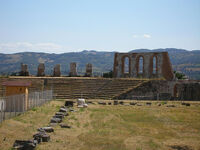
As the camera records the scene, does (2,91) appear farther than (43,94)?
Yes

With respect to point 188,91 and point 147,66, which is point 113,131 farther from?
point 147,66

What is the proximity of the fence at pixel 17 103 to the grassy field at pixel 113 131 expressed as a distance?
1.60 feet

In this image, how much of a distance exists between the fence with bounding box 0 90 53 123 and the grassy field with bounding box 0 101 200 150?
488 millimetres

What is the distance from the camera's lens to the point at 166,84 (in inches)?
1427

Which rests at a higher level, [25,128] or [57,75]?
[57,75]

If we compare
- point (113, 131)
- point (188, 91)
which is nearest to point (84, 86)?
point (188, 91)

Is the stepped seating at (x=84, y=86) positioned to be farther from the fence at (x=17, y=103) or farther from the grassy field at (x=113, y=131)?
the grassy field at (x=113, y=131)

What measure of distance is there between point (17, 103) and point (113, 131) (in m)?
6.85

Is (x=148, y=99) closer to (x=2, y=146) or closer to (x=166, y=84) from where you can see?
(x=166, y=84)

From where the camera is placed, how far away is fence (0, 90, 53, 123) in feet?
54.0

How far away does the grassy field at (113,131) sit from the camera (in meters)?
13.1

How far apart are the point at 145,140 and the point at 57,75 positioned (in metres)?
28.5

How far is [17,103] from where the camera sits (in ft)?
61.2

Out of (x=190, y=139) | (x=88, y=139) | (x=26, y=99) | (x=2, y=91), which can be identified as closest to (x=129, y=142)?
(x=88, y=139)
